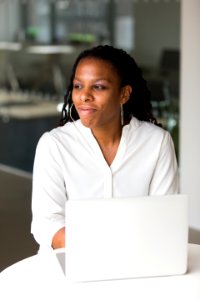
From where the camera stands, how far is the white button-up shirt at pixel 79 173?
2221 millimetres

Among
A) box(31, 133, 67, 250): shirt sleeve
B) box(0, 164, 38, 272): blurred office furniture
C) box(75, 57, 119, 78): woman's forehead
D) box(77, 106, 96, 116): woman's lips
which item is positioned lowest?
box(0, 164, 38, 272): blurred office furniture

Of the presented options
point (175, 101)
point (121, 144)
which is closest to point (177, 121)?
point (175, 101)

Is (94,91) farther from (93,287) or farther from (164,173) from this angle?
(93,287)

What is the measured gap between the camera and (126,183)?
2256 millimetres

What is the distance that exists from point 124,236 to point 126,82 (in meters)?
0.79

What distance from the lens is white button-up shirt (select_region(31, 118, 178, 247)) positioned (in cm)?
222

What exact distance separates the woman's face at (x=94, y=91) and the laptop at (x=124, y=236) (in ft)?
1.78

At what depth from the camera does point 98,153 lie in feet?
7.35

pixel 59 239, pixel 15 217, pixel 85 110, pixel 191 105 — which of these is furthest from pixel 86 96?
pixel 15 217

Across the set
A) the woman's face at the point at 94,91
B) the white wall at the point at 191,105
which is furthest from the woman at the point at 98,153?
the white wall at the point at 191,105

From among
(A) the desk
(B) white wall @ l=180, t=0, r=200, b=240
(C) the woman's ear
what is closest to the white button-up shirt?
(C) the woman's ear

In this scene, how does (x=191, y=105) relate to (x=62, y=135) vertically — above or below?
below

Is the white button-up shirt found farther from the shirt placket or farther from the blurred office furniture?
the blurred office furniture

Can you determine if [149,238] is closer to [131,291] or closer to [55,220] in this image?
[131,291]
